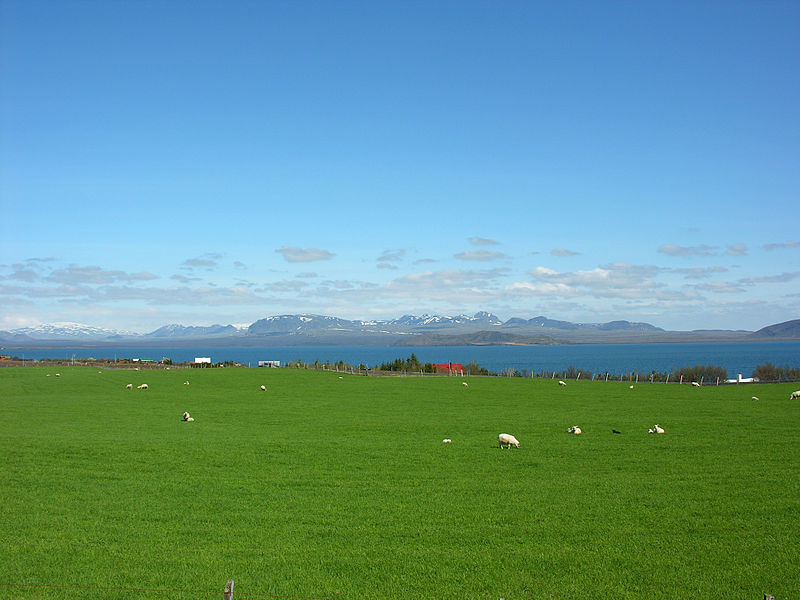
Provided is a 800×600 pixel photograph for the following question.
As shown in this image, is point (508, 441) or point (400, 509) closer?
point (400, 509)

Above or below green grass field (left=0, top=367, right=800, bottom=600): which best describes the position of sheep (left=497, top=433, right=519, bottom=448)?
above

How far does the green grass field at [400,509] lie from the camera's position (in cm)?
864

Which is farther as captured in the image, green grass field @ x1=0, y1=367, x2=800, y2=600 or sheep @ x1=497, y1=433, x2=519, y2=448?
sheep @ x1=497, y1=433, x2=519, y2=448

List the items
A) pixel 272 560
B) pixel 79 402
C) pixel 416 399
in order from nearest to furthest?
Result: pixel 272 560 → pixel 79 402 → pixel 416 399

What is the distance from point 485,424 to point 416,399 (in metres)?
13.0

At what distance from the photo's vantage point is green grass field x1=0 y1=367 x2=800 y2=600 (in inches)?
340

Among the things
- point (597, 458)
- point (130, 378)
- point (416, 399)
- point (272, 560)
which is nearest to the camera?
point (272, 560)

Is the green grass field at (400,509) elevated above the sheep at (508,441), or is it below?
below

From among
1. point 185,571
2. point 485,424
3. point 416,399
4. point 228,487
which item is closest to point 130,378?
point 416,399

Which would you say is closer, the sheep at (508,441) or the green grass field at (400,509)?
the green grass field at (400,509)

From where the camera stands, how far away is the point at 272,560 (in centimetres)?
935

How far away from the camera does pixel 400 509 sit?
12.1 metres

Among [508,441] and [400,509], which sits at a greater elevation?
[508,441]

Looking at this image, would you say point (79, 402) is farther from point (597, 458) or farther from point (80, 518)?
point (597, 458)
